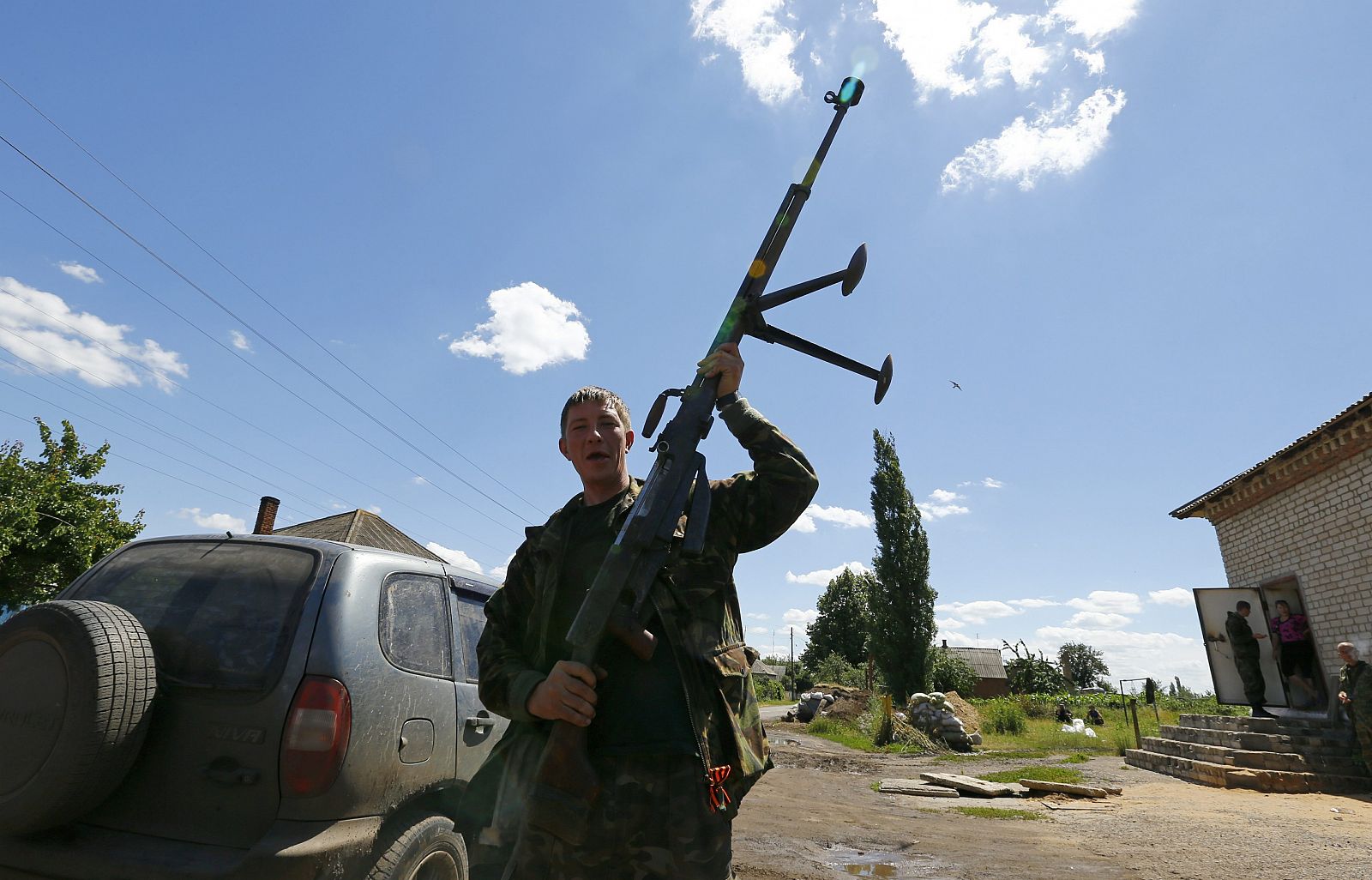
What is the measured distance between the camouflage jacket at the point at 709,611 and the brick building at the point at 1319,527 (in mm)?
11380

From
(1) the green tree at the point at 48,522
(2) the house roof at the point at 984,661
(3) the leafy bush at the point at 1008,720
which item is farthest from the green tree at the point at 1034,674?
(1) the green tree at the point at 48,522

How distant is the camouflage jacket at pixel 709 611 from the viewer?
1.78 metres

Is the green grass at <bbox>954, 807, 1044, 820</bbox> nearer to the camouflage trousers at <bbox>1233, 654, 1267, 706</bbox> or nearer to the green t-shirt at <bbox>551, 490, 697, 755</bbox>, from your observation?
the camouflage trousers at <bbox>1233, 654, 1267, 706</bbox>

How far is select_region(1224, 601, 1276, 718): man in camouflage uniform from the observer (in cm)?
1154

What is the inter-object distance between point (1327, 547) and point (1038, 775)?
5.53 metres

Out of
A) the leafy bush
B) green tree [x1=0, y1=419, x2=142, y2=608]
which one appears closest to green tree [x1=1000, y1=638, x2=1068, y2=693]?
the leafy bush

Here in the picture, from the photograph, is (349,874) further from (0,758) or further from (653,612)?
(653,612)

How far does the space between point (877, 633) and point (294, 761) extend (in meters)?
32.5

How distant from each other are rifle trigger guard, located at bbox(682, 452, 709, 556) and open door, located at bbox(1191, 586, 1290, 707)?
14.0 metres

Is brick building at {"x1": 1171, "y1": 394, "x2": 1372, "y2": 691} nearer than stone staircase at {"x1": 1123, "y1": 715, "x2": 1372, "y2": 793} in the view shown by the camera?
No

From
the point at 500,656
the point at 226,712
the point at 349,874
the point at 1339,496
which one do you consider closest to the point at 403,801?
the point at 349,874

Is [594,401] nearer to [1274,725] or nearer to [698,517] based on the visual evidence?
[698,517]

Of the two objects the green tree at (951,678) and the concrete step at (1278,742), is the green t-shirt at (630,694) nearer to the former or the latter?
the concrete step at (1278,742)

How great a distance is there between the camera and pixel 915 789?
9.77 m
